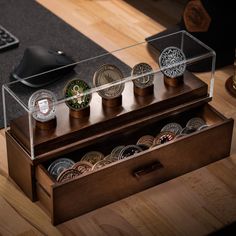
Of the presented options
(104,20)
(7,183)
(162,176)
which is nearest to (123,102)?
(162,176)

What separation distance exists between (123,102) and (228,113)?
1.20 feet

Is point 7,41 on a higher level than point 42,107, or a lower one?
lower

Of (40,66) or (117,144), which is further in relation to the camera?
(40,66)

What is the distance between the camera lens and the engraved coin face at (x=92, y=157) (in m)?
1.98

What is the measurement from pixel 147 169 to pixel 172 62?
289 mm

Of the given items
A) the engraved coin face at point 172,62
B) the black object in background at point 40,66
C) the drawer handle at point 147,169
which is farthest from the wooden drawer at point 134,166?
the black object in background at point 40,66

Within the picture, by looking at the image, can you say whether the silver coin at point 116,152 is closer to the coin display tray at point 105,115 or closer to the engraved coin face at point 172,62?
the coin display tray at point 105,115

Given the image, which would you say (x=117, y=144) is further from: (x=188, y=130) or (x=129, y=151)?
(x=188, y=130)

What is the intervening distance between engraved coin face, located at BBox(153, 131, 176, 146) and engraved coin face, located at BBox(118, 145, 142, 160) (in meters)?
0.05

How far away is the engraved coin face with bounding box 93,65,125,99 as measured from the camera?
200cm

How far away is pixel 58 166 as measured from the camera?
1929mm

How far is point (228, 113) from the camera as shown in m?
2.27

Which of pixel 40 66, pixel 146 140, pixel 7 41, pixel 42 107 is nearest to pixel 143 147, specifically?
pixel 146 140

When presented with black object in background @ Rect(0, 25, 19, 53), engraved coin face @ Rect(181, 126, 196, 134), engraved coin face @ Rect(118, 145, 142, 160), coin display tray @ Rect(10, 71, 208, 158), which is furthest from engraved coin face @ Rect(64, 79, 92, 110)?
black object in background @ Rect(0, 25, 19, 53)
